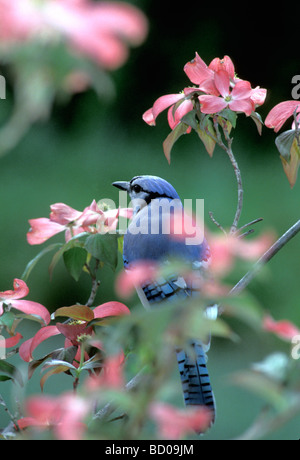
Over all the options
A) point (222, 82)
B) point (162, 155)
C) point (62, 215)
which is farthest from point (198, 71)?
point (162, 155)

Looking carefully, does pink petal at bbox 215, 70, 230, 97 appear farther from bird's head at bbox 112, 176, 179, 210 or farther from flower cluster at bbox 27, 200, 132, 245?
bird's head at bbox 112, 176, 179, 210

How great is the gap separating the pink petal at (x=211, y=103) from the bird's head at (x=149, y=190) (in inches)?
11.3

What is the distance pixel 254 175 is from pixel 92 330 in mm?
1962

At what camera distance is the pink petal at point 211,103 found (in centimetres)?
82

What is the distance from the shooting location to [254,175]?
8.70 feet

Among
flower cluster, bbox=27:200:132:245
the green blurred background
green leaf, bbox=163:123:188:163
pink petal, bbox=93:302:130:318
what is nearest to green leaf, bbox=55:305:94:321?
pink petal, bbox=93:302:130:318

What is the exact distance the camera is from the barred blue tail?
824 mm

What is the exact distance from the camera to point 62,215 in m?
0.86

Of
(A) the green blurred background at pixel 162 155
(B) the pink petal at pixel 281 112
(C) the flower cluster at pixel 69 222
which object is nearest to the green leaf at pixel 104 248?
(C) the flower cluster at pixel 69 222

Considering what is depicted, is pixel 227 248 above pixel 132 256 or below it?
below

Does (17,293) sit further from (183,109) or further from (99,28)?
(99,28)

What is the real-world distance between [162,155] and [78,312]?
1.90 m
